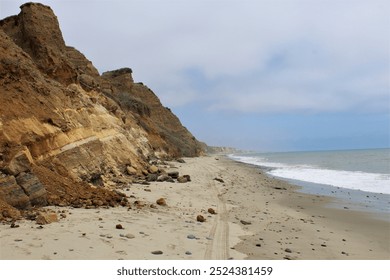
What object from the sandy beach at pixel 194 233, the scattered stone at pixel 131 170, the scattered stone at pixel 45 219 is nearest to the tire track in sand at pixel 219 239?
the sandy beach at pixel 194 233

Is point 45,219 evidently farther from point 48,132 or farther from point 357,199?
point 357,199

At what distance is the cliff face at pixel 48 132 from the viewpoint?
863 centimetres

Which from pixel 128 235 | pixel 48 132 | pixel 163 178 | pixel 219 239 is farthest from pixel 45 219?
pixel 163 178

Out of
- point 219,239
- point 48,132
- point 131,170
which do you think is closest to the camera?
point 219,239

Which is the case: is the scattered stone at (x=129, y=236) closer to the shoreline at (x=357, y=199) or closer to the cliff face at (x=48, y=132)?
the cliff face at (x=48, y=132)

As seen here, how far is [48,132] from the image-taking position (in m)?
11.1

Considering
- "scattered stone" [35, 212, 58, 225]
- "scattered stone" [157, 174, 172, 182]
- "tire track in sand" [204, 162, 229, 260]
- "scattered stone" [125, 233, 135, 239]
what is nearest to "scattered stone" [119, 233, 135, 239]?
"scattered stone" [125, 233, 135, 239]

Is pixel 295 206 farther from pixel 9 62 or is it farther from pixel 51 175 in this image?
pixel 9 62

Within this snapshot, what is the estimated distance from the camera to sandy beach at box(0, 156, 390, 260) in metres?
5.79

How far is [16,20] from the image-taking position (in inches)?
722

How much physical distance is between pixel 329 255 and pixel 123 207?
5364 mm

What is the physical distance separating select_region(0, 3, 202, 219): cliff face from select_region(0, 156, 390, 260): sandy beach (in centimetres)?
96

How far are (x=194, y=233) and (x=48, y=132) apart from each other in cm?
638

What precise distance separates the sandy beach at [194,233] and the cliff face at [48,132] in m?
0.96
